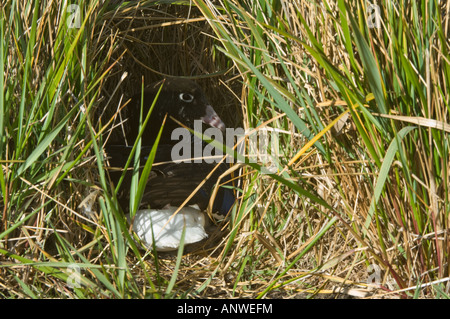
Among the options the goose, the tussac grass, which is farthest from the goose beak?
the tussac grass

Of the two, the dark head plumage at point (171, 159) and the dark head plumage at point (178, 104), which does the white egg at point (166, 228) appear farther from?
the dark head plumage at point (178, 104)

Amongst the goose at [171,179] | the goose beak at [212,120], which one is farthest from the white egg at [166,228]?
the goose beak at [212,120]

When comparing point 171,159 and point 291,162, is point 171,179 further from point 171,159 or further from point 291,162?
point 291,162

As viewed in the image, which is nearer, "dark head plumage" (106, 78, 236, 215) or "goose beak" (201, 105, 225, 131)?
"dark head plumage" (106, 78, 236, 215)

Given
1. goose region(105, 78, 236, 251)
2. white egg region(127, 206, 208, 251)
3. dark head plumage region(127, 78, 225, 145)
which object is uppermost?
dark head plumage region(127, 78, 225, 145)

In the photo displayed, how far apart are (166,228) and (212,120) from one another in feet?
1.79

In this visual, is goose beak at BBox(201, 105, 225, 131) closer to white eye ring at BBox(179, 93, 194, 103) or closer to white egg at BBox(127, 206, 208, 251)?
white eye ring at BBox(179, 93, 194, 103)

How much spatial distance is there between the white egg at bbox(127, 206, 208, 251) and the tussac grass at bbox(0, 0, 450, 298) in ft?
0.19

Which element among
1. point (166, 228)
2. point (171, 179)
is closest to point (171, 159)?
point (171, 179)

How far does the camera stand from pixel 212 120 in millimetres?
2168

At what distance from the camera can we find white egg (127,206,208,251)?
1.73 meters

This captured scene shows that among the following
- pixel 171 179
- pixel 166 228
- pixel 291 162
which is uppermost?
pixel 291 162
